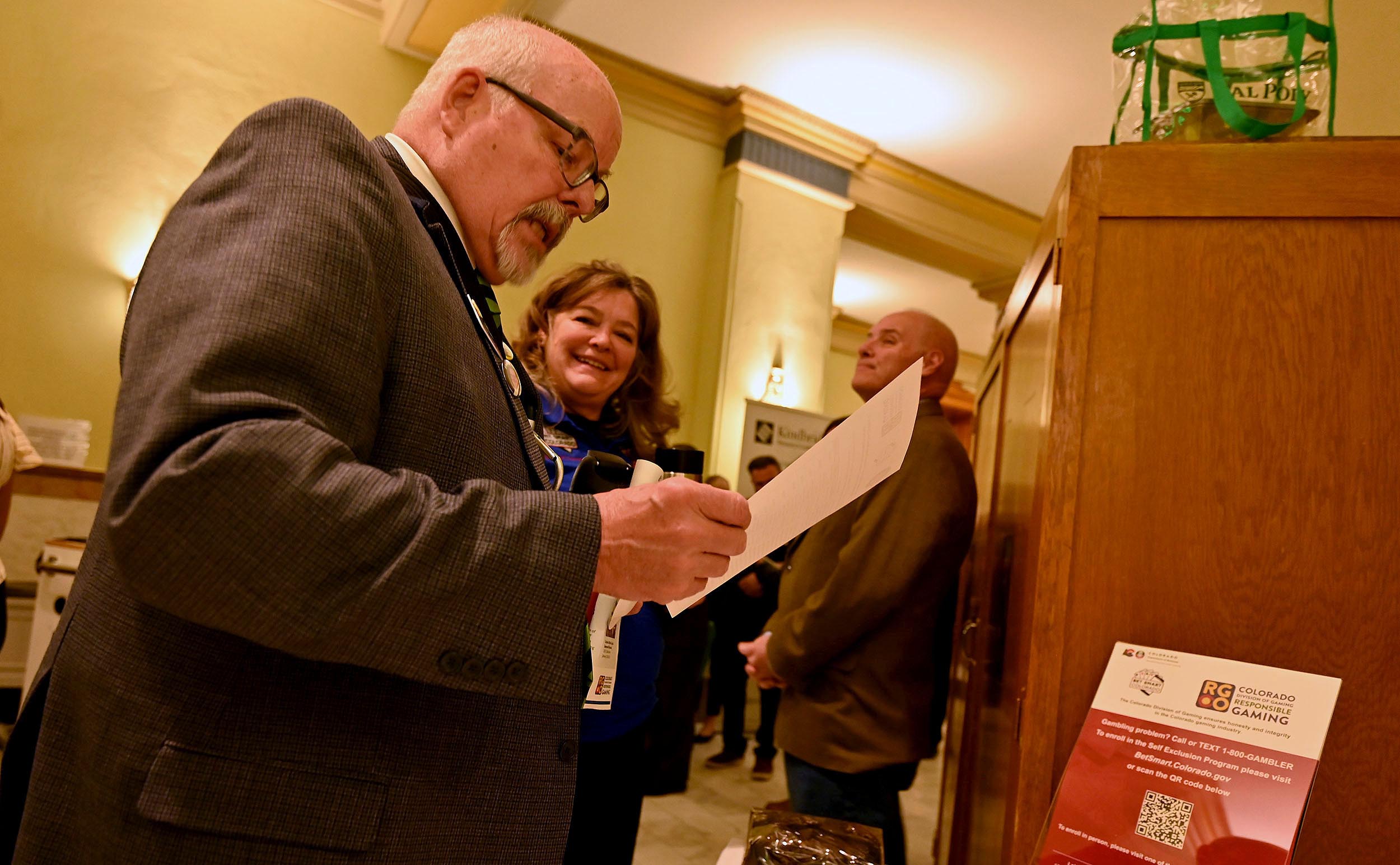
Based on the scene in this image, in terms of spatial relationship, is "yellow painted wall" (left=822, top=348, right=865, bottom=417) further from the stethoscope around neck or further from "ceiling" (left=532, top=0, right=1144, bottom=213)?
the stethoscope around neck

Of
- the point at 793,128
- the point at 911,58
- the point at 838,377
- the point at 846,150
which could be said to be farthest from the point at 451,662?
the point at 838,377

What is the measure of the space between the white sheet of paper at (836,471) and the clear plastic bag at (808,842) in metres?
0.33

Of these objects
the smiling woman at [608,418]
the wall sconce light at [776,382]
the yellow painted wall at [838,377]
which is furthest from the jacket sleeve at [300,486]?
the yellow painted wall at [838,377]

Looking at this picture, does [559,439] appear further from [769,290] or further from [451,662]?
[769,290]

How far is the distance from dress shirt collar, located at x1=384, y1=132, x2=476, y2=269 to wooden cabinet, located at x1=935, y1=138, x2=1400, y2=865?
2.63ft

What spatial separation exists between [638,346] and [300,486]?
1.53 m

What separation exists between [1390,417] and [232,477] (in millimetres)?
1223

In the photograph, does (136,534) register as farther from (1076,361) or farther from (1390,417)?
(1390,417)

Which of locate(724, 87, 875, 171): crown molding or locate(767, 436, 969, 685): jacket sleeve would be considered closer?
locate(767, 436, 969, 685): jacket sleeve

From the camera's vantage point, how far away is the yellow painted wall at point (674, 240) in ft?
18.4

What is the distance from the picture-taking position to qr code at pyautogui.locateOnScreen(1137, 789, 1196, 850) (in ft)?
2.77

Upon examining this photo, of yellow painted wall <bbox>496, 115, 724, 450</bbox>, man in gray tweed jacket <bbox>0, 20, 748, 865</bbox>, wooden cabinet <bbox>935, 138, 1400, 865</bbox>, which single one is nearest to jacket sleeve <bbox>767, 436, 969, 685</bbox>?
wooden cabinet <bbox>935, 138, 1400, 865</bbox>

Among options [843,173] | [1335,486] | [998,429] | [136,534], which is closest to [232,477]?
[136,534]

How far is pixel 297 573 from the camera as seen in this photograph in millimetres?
588
